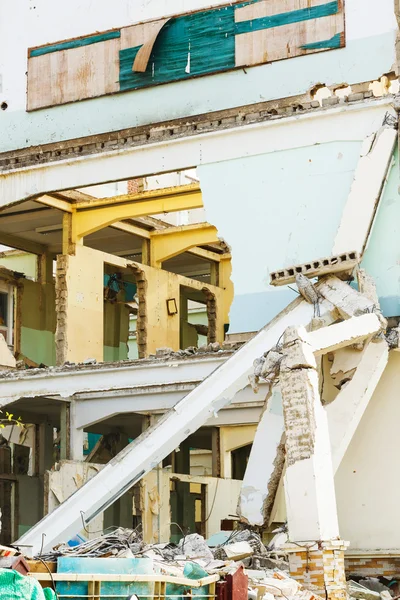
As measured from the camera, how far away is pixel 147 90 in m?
24.4

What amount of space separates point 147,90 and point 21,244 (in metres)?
7.67

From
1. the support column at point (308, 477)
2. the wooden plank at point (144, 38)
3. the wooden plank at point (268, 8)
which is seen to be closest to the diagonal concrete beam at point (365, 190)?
the wooden plank at point (268, 8)

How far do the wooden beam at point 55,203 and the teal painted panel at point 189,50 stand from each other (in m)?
3.14

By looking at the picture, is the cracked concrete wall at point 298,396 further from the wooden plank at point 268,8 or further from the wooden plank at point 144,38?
the wooden plank at point 144,38

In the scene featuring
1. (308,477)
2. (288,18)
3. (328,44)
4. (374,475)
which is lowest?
(308,477)

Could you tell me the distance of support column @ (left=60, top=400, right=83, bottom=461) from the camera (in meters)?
24.9

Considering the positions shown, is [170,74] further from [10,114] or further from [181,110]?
[10,114]

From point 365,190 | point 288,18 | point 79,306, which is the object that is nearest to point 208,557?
point 365,190

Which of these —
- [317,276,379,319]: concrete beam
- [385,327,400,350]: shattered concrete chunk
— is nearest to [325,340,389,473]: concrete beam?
[385,327,400,350]: shattered concrete chunk

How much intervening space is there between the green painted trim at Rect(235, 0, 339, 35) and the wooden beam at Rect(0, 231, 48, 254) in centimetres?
907

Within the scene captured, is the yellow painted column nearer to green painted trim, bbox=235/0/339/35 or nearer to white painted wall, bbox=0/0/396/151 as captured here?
white painted wall, bbox=0/0/396/151

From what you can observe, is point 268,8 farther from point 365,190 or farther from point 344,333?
point 344,333

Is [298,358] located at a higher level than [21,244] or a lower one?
lower

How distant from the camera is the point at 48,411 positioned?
27.9m
